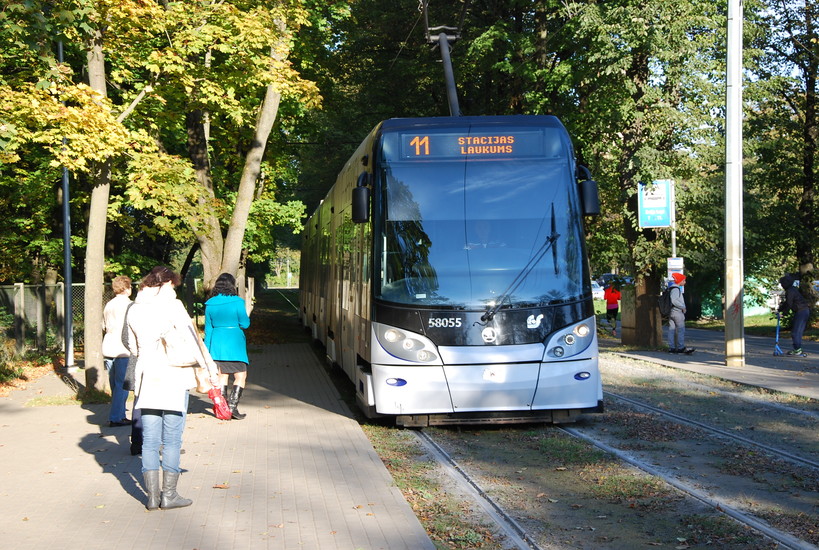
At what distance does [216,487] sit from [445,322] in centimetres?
326

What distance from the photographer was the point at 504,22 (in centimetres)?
2661

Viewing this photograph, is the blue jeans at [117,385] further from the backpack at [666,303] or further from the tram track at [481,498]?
the backpack at [666,303]

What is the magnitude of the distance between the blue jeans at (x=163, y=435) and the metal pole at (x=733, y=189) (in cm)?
1309

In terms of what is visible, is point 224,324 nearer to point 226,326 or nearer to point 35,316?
point 226,326

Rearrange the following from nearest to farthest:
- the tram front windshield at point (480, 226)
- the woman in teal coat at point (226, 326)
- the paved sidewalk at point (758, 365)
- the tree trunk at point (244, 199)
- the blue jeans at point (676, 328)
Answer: the tram front windshield at point (480, 226)
the woman in teal coat at point (226, 326)
the paved sidewalk at point (758, 365)
the blue jeans at point (676, 328)
the tree trunk at point (244, 199)

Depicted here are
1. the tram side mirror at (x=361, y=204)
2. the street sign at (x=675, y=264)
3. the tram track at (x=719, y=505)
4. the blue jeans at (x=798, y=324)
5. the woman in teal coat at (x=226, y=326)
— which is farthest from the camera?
the street sign at (x=675, y=264)

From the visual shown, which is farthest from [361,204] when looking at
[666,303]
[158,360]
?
[666,303]

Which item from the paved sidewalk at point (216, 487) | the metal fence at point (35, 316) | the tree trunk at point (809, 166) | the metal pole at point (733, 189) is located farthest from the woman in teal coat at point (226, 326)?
the tree trunk at point (809, 166)

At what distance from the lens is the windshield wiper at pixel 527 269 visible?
33.1 ft

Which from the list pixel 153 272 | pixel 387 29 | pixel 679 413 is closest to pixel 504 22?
pixel 387 29

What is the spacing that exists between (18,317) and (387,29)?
14744mm

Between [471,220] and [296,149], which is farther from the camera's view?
[296,149]

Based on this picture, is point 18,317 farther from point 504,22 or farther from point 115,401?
point 504,22

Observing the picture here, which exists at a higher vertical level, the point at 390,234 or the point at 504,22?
the point at 504,22
